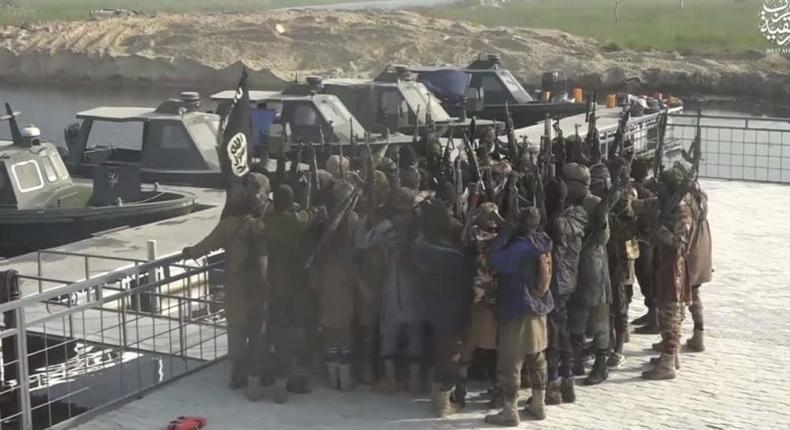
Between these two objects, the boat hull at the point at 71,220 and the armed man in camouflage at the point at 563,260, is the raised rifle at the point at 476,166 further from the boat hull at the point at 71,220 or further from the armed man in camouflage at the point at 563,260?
the boat hull at the point at 71,220

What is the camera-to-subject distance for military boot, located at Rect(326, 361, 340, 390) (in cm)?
975

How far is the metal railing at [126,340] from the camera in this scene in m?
10.4

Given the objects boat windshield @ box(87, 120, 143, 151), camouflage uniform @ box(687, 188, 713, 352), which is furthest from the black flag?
boat windshield @ box(87, 120, 143, 151)

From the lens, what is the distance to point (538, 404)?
9.12 meters

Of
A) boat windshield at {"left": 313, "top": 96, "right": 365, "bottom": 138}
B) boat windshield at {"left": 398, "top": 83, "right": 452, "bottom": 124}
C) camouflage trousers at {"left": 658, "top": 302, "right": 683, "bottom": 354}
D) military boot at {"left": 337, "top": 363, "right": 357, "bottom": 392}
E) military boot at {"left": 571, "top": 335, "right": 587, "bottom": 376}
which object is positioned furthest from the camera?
boat windshield at {"left": 398, "top": 83, "right": 452, "bottom": 124}

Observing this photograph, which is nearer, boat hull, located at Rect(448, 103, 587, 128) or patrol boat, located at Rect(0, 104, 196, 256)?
patrol boat, located at Rect(0, 104, 196, 256)

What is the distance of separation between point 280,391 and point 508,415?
1.83 meters

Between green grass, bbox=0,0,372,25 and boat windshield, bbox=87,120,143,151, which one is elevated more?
green grass, bbox=0,0,372,25

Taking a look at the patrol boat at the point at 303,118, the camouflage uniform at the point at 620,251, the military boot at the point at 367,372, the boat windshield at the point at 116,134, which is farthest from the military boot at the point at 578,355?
the boat windshield at the point at 116,134

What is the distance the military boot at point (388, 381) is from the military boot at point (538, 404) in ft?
3.80

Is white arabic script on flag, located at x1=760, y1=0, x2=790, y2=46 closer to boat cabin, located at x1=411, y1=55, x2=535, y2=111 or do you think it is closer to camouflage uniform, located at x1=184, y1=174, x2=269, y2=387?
boat cabin, located at x1=411, y1=55, x2=535, y2=111

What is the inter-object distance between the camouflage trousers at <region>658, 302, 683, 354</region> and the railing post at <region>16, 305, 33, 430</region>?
197 inches

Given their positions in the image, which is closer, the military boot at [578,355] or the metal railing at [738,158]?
the military boot at [578,355]

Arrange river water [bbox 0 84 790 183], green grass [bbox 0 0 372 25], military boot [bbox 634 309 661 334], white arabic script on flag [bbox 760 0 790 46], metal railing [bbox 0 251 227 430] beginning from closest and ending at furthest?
metal railing [bbox 0 251 227 430], military boot [bbox 634 309 661 334], river water [bbox 0 84 790 183], white arabic script on flag [bbox 760 0 790 46], green grass [bbox 0 0 372 25]
